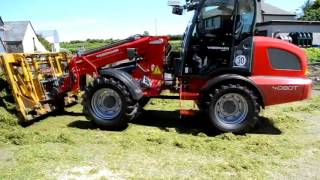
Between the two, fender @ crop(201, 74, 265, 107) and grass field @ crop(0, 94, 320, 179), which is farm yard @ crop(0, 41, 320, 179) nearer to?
grass field @ crop(0, 94, 320, 179)

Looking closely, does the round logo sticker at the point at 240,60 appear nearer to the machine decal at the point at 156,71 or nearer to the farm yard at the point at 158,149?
the farm yard at the point at 158,149

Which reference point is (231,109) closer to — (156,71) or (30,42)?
(156,71)

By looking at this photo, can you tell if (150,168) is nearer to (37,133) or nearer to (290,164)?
(290,164)

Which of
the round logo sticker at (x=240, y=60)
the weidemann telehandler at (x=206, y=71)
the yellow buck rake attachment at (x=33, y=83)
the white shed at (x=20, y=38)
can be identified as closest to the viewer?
the weidemann telehandler at (x=206, y=71)

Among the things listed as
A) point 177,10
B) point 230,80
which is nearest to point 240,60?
point 230,80

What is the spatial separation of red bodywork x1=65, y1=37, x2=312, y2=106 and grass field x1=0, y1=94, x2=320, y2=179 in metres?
0.72

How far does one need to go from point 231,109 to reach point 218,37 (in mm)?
1384

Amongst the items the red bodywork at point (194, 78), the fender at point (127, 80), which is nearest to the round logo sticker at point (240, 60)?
the red bodywork at point (194, 78)

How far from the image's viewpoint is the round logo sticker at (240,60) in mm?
7993

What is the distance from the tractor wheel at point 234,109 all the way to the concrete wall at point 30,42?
147ft

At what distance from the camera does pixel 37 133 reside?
25.6 ft

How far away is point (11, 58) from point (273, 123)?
5388 mm

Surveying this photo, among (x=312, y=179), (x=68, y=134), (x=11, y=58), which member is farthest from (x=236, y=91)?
(x=11, y=58)

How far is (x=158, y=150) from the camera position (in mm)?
6828
